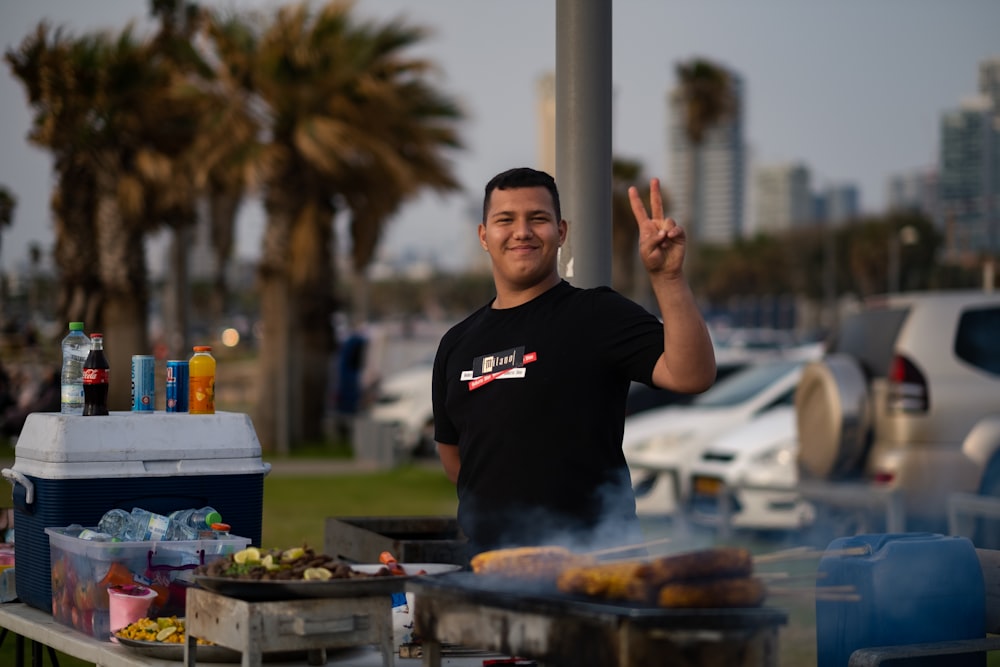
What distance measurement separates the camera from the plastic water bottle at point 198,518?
5.11m

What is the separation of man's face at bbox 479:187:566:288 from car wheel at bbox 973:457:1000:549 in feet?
21.9

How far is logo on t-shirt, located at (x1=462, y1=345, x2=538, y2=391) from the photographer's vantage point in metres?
3.95

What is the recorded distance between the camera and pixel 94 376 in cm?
529

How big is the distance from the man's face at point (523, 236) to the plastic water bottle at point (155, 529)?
1674mm

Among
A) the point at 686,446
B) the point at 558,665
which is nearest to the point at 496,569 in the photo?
the point at 558,665

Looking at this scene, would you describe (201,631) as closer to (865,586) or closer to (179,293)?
(865,586)

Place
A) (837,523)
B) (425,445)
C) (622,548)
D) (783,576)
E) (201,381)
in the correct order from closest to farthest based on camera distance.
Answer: (783,576) → (622,548) → (201,381) → (837,523) → (425,445)

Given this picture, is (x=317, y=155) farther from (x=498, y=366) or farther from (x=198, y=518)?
(x=498, y=366)

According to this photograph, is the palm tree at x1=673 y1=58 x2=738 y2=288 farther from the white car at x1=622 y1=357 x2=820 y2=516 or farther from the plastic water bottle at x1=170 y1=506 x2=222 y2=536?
the plastic water bottle at x1=170 y1=506 x2=222 y2=536

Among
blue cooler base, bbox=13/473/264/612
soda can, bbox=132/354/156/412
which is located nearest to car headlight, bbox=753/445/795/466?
blue cooler base, bbox=13/473/264/612

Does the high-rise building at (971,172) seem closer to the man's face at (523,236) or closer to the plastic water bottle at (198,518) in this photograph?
the plastic water bottle at (198,518)

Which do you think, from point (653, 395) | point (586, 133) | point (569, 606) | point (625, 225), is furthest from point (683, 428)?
point (625, 225)

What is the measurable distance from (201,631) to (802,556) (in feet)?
5.54

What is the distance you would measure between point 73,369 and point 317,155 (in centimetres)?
1663
